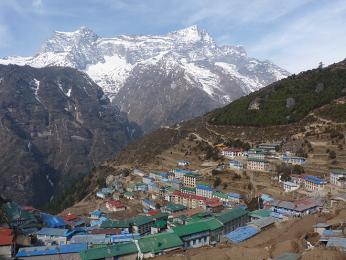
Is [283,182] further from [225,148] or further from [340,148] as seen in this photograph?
[225,148]

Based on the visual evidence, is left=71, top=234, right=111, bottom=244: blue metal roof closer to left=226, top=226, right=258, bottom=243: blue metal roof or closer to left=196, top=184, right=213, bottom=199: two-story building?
left=226, top=226, right=258, bottom=243: blue metal roof

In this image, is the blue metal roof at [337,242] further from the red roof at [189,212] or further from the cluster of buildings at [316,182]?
the cluster of buildings at [316,182]

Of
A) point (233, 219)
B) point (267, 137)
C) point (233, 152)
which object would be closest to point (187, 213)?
point (233, 219)

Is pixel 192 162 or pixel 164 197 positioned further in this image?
pixel 192 162

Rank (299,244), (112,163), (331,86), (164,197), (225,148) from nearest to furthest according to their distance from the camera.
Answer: (299,244) → (164,197) → (225,148) → (331,86) → (112,163)

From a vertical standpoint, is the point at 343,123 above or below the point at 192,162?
above

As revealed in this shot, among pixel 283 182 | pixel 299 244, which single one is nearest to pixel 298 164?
pixel 283 182

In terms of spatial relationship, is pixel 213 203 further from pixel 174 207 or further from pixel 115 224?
pixel 115 224
